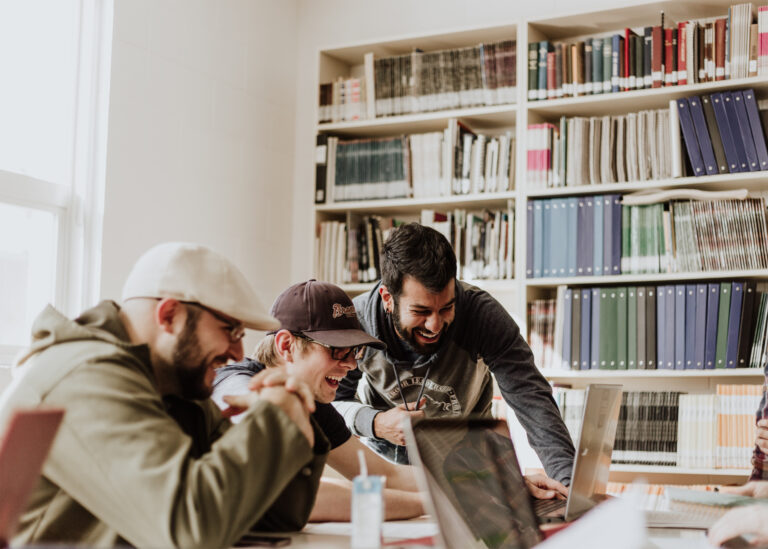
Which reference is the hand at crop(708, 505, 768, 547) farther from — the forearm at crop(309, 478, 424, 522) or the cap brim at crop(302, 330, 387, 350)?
the cap brim at crop(302, 330, 387, 350)

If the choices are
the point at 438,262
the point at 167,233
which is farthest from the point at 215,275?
the point at 167,233

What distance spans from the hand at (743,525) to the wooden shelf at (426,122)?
2.50 metres

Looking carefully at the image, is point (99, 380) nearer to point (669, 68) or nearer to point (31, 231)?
point (31, 231)

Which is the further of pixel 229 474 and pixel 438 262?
pixel 438 262

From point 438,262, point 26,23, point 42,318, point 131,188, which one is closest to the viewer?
point 42,318

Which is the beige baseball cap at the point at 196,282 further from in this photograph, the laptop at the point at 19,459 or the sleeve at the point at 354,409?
the sleeve at the point at 354,409

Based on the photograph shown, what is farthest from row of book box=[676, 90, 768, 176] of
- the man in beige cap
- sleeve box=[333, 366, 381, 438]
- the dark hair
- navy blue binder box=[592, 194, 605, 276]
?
the man in beige cap

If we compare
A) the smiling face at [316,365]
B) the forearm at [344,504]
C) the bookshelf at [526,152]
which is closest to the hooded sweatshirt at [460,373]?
the smiling face at [316,365]

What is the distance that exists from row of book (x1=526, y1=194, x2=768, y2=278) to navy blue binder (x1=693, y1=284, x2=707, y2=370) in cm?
9

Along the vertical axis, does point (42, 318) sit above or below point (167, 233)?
below

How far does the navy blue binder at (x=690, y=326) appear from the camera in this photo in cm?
330

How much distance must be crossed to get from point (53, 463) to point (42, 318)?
0.86ft

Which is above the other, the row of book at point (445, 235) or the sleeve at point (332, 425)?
the row of book at point (445, 235)

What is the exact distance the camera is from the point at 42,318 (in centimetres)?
130
